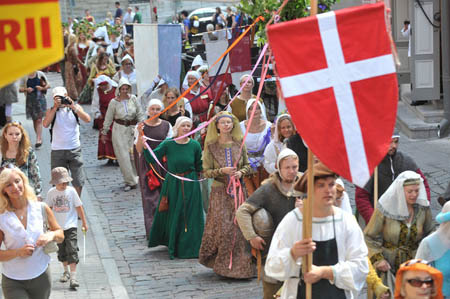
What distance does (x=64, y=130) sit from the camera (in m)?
13.0

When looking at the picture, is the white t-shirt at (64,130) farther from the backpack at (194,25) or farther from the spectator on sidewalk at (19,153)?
the backpack at (194,25)

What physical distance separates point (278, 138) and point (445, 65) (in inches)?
300

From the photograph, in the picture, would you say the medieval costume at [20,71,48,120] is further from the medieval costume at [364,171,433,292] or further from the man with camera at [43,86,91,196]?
the medieval costume at [364,171,433,292]

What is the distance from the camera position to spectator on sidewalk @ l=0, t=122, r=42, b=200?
425 inches

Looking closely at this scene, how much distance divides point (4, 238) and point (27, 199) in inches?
15.8

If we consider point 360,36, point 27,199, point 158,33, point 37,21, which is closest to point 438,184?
point 158,33

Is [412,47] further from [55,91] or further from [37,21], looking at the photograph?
Answer: [37,21]

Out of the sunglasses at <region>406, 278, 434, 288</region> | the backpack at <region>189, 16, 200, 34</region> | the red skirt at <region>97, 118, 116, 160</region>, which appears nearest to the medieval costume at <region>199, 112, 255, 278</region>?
the sunglasses at <region>406, 278, 434, 288</region>

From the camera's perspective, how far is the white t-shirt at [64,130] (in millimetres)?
12992

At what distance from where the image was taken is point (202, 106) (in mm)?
15336

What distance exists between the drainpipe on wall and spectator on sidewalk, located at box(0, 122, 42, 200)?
8999 mm

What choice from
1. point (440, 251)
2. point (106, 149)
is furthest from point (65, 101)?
point (440, 251)

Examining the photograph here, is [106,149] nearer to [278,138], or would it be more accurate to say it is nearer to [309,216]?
[278,138]

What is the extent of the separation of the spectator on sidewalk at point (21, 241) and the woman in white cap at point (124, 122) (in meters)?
6.69
